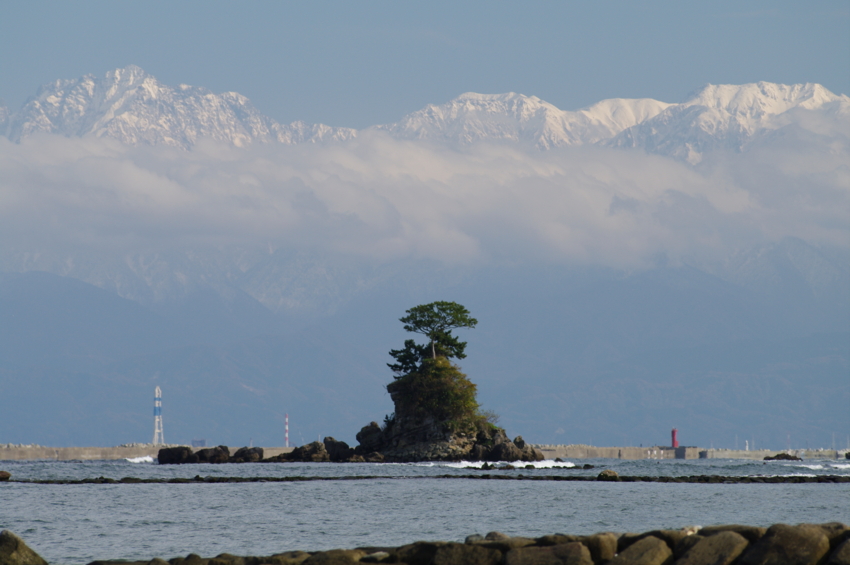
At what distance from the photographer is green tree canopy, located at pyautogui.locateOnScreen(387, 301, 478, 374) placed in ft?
422

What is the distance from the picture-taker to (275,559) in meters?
27.7

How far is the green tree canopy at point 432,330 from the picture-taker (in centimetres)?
12875

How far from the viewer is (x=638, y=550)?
83.6 feet

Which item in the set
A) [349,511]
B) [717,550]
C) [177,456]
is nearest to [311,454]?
[177,456]

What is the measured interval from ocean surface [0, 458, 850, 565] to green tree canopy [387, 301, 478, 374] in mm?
44606

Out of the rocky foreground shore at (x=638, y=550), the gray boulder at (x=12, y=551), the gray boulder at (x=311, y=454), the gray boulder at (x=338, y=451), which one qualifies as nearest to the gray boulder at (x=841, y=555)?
the rocky foreground shore at (x=638, y=550)

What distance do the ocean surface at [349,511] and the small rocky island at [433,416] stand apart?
128 feet

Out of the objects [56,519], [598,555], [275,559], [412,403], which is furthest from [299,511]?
[412,403]

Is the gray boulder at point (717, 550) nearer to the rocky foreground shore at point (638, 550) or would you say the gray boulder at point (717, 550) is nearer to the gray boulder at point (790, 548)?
the rocky foreground shore at point (638, 550)

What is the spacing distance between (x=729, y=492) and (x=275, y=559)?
5219cm

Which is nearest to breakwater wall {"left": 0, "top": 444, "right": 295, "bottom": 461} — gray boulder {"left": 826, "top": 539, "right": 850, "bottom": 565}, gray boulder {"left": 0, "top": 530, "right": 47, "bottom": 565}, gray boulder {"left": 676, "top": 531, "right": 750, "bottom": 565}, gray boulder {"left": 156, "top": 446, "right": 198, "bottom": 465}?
gray boulder {"left": 156, "top": 446, "right": 198, "bottom": 465}

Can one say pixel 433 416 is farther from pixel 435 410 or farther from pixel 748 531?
pixel 748 531

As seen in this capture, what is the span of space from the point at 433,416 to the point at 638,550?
3923 inches

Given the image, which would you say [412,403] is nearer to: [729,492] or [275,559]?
[729,492]
